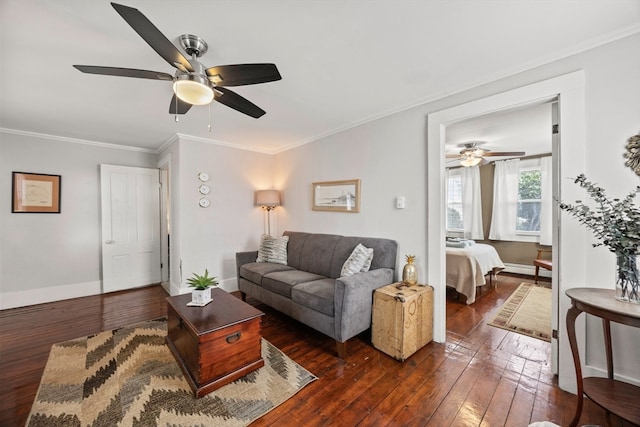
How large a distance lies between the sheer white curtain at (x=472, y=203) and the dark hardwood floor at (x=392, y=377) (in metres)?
3.00

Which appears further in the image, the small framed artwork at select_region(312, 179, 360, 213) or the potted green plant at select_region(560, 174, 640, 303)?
the small framed artwork at select_region(312, 179, 360, 213)

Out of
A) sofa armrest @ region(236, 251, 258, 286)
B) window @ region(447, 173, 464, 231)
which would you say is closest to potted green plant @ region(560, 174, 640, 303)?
sofa armrest @ region(236, 251, 258, 286)

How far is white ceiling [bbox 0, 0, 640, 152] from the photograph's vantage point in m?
1.43

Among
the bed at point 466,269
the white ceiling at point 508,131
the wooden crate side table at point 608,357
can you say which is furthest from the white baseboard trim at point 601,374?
the white ceiling at point 508,131

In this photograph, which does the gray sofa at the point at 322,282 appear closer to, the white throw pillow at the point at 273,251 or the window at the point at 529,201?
the white throw pillow at the point at 273,251

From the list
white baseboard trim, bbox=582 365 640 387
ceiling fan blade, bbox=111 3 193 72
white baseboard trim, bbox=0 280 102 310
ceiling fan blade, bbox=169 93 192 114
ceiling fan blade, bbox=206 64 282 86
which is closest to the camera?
ceiling fan blade, bbox=111 3 193 72

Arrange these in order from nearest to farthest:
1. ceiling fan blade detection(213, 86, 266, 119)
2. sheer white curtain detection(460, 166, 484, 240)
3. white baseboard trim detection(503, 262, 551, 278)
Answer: ceiling fan blade detection(213, 86, 266, 119), white baseboard trim detection(503, 262, 551, 278), sheer white curtain detection(460, 166, 484, 240)

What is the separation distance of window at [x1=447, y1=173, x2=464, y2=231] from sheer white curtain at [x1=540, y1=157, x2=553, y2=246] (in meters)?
1.46

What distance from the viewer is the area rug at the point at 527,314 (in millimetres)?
2739

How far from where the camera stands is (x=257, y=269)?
334cm

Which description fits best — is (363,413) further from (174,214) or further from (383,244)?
(174,214)

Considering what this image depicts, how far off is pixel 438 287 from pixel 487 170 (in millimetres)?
4322

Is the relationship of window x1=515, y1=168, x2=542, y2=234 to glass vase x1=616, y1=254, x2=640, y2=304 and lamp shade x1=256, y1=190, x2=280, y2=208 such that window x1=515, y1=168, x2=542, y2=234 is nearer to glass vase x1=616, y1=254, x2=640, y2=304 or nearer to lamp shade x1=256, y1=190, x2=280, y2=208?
glass vase x1=616, y1=254, x2=640, y2=304

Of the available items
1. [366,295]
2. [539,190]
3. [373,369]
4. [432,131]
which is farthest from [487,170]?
[373,369]
